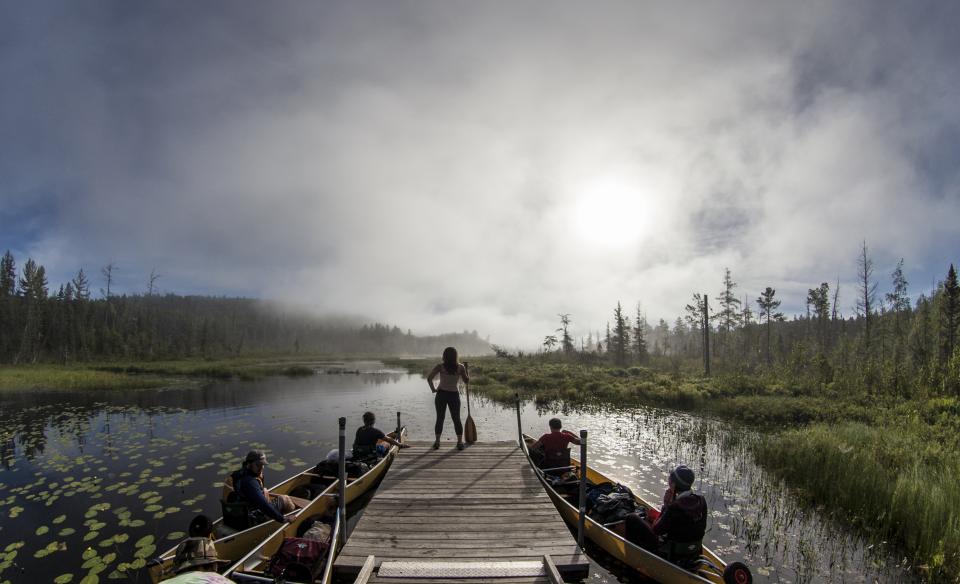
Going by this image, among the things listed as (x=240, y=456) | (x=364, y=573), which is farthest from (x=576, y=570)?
(x=240, y=456)

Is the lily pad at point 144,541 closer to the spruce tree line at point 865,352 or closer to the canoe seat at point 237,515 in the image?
the canoe seat at point 237,515

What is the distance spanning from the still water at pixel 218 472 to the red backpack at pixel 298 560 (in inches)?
128

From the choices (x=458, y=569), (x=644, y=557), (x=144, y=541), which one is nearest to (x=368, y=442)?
(x=144, y=541)

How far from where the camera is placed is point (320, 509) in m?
8.81

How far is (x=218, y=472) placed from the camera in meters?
13.7

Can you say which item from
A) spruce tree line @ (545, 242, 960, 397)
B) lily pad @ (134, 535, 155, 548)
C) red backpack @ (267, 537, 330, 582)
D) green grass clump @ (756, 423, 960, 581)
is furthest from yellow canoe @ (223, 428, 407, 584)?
spruce tree line @ (545, 242, 960, 397)

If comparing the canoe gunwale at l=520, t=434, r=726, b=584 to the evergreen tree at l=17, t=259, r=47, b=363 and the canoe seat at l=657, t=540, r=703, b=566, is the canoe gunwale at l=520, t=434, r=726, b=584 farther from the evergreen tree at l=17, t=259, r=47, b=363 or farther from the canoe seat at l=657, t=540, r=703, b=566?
the evergreen tree at l=17, t=259, r=47, b=363

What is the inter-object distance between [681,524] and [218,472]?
14.7 metres

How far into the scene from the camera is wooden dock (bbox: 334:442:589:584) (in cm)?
563

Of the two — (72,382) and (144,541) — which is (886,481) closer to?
(144,541)

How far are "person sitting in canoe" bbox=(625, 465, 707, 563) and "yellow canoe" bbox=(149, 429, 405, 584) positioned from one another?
22.9ft

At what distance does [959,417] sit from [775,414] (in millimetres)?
6590

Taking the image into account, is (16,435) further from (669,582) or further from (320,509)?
(669,582)

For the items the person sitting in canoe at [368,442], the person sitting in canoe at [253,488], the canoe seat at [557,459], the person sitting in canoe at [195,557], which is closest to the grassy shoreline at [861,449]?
the canoe seat at [557,459]
